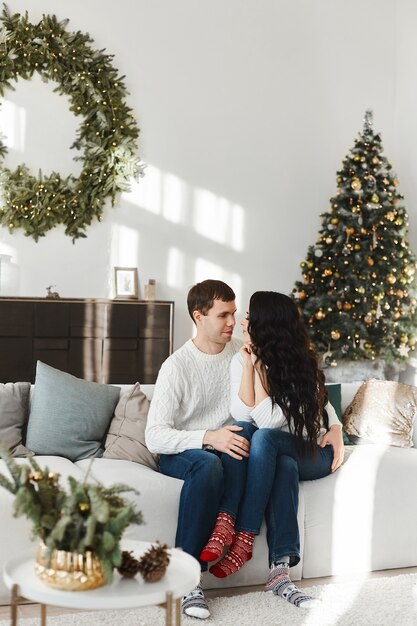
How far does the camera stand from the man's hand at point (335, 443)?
331 cm

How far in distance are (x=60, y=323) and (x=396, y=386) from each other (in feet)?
9.14

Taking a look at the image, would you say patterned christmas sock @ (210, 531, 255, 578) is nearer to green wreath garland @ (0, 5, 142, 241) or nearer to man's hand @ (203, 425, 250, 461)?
man's hand @ (203, 425, 250, 461)

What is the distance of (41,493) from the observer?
6.44 ft

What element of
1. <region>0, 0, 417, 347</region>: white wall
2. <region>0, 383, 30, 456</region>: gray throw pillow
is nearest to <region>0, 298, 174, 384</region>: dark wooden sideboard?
<region>0, 0, 417, 347</region>: white wall

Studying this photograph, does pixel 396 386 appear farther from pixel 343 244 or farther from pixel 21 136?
pixel 21 136

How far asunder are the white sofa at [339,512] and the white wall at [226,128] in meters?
3.30

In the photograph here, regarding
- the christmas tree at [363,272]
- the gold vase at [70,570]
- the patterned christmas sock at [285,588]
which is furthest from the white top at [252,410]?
the christmas tree at [363,272]

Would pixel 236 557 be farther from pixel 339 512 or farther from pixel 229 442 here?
pixel 339 512

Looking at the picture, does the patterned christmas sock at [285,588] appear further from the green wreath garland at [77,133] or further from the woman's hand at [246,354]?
the green wreath garland at [77,133]

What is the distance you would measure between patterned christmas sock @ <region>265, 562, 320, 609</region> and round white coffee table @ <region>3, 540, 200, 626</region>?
96 centimetres

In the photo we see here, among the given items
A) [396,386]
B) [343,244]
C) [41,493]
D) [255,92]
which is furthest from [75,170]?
[41,493]

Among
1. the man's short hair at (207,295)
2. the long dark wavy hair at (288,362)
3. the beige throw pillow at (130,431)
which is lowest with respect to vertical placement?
the beige throw pillow at (130,431)

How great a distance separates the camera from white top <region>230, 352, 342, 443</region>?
3166 mm

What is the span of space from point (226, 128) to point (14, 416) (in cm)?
400
